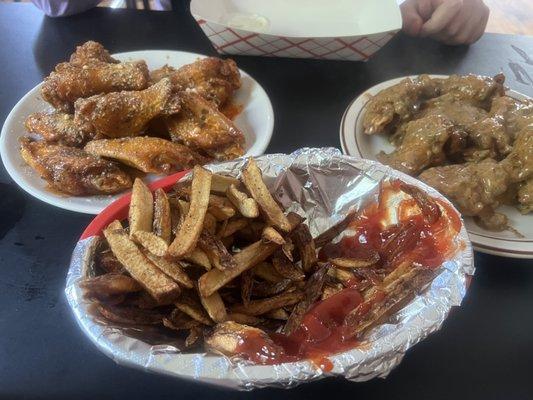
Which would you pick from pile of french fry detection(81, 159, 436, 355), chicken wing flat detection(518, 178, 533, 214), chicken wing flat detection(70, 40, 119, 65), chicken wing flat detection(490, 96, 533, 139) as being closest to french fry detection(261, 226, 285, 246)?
pile of french fry detection(81, 159, 436, 355)

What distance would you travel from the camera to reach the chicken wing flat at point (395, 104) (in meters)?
1.46

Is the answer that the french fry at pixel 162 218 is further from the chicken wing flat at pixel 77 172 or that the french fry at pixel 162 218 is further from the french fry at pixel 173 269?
the chicken wing flat at pixel 77 172

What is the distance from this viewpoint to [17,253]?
122 cm

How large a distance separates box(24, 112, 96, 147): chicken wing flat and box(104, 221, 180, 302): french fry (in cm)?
58

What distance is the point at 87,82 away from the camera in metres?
1.49

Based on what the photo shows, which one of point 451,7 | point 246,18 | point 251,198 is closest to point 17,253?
point 251,198

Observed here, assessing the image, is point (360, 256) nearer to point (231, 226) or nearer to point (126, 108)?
point (231, 226)

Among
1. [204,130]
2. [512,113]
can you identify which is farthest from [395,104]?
[204,130]

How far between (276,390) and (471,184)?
672mm

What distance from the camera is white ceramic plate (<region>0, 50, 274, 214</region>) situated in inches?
50.1

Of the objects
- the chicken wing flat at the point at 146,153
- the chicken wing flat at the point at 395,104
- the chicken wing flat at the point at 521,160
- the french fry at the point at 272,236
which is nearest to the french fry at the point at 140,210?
the french fry at the point at 272,236

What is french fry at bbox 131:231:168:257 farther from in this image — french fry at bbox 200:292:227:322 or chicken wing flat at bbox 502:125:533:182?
chicken wing flat at bbox 502:125:533:182

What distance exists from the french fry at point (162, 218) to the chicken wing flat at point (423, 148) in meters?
0.64

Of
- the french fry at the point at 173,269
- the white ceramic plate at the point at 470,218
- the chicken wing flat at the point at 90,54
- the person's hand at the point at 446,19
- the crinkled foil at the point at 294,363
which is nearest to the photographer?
the crinkled foil at the point at 294,363
